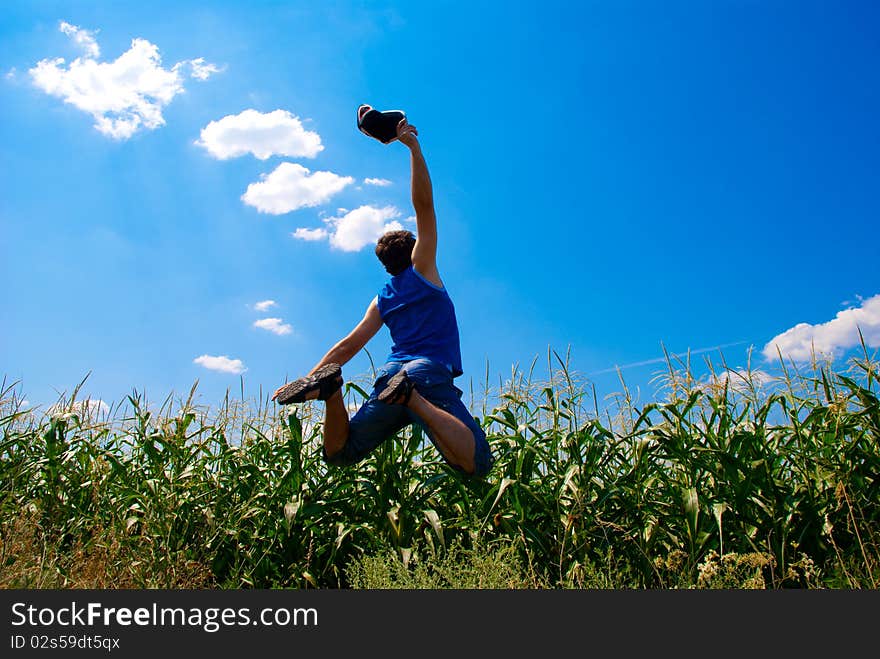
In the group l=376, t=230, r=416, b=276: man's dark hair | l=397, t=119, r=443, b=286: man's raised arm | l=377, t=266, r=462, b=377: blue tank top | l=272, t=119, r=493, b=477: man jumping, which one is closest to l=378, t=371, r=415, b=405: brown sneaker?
l=272, t=119, r=493, b=477: man jumping

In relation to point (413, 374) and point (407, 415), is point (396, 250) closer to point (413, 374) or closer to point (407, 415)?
point (413, 374)

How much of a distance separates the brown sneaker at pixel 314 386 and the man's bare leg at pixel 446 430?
441mm

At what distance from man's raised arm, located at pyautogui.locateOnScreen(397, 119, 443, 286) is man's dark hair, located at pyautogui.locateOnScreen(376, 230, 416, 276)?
0.18m

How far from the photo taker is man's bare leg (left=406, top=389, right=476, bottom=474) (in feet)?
11.4

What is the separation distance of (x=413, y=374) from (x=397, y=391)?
174mm

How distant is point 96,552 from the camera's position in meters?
4.57

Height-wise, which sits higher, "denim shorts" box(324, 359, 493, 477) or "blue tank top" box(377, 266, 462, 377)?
"blue tank top" box(377, 266, 462, 377)

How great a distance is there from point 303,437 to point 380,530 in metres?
0.92

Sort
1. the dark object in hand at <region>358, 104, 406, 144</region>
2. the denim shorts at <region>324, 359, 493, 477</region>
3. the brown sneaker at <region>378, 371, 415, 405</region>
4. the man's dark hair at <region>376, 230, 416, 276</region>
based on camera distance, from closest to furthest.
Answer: the brown sneaker at <region>378, 371, 415, 405</region>
the denim shorts at <region>324, 359, 493, 477</region>
the dark object in hand at <region>358, 104, 406, 144</region>
the man's dark hair at <region>376, 230, 416, 276</region>

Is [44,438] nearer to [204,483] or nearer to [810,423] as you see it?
[204,483]

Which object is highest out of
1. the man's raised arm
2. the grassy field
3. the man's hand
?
the man's hand

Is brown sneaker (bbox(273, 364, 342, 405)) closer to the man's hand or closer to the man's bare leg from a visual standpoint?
the man's bare leg

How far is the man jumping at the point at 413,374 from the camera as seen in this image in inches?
138

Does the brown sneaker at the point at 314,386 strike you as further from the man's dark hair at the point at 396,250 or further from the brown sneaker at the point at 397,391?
the man's dark hair at the point at 396,250
